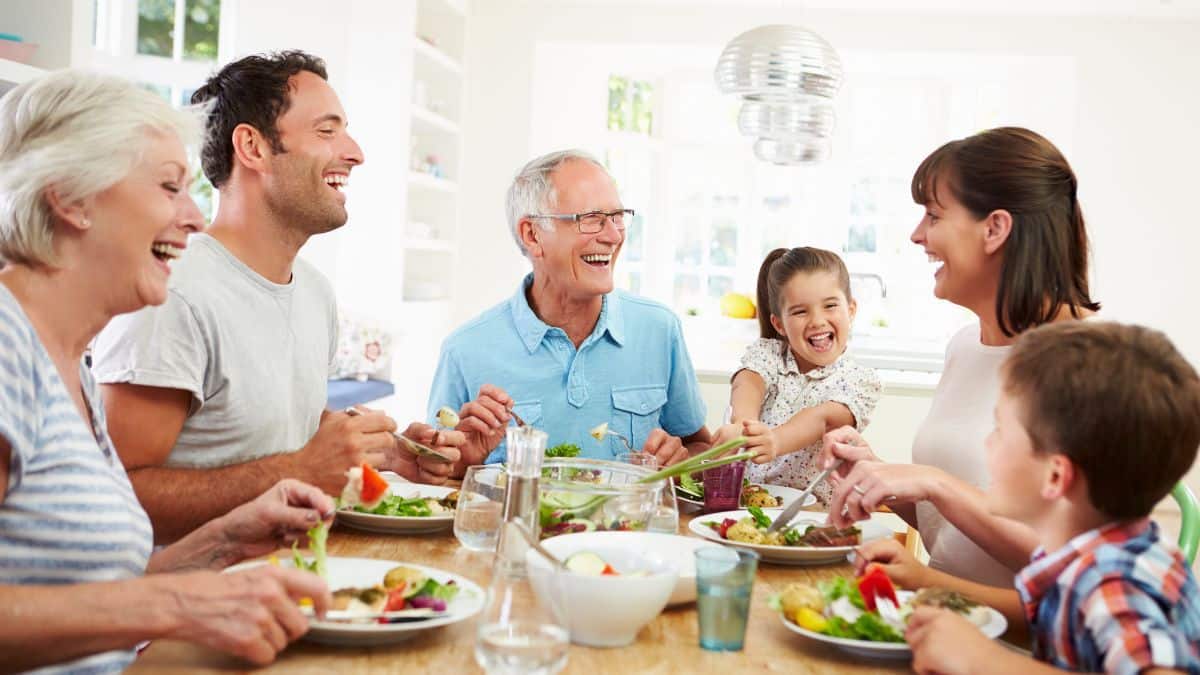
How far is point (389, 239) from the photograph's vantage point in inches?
269

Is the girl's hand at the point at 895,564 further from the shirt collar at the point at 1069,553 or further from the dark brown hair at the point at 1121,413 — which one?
the dark brown hair at the point at 1121,413

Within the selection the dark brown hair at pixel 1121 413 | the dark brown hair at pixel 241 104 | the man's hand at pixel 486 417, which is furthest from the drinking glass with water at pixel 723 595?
the dark brown hair at pixel 241 104

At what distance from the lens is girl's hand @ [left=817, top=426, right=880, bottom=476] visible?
189 cm

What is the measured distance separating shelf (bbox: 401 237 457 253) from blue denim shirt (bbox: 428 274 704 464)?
4147 millimetres

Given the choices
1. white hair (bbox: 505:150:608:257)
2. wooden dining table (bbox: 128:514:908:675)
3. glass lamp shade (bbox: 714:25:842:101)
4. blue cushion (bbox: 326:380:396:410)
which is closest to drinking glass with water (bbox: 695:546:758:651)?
wooden dining table (bbox: 128:514:908:675)

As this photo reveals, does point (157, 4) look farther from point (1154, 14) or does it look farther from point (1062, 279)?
point (1154, 14)

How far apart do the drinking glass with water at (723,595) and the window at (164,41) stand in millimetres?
4548

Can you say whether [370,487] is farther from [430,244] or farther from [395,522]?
[430,244]

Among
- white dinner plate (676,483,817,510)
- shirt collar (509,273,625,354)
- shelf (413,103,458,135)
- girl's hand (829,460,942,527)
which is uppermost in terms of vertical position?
shelf (413,103,458,135)

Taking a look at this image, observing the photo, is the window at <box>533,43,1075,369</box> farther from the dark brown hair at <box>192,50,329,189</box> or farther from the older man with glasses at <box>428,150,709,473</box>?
the dark brown hair at <box>192,50,329,189</box>

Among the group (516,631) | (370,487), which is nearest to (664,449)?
(370,487)

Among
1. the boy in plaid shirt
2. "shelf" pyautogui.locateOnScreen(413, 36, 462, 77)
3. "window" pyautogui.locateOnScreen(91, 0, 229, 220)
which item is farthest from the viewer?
"shelf" pyautogui.locateOnScreen(413, 36, 462, 77)

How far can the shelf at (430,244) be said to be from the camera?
7091mm

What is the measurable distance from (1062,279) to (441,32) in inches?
254
